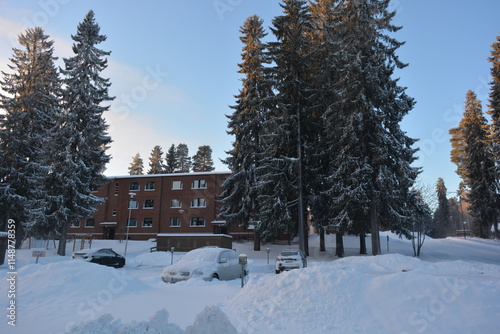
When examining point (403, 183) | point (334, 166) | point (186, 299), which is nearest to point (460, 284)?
point (186, 299)

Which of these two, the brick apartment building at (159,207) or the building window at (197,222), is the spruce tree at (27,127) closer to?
the brick apartment building at (159,207)

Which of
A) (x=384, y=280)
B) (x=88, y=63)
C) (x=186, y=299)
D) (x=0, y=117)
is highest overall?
(x=88, y=63)

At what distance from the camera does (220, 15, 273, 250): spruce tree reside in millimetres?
32219

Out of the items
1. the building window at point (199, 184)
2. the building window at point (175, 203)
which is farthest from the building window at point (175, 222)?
Answer: the building window at point (199, 184)

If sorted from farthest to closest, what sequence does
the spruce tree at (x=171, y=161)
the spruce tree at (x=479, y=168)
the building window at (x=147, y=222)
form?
the spruce tree at (x=171, y=161)
the building window at (x=147, y=222)
the spruce tree at (x=479, y=168)

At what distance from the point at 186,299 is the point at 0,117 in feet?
105

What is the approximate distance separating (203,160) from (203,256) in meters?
58.4

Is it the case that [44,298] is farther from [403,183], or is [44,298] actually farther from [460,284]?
[403,183]

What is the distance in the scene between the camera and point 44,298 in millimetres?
8844

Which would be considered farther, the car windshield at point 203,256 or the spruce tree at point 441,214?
the spruce tree at point 441,214

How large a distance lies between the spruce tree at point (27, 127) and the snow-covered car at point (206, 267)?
18.8 metres

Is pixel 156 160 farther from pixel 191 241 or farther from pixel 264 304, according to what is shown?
pixel 264 304

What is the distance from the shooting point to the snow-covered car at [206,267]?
12.9 metres

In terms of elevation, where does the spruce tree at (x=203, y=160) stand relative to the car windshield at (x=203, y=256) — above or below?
above
